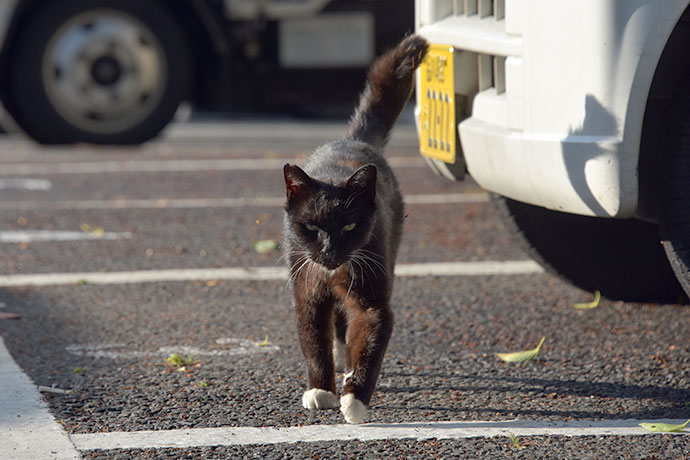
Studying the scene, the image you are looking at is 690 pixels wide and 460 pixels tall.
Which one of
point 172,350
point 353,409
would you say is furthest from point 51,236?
point 353,409

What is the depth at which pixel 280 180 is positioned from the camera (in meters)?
7.50

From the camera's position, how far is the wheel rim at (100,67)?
8.31 meters

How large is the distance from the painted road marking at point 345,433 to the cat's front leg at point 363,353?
2.4 inches

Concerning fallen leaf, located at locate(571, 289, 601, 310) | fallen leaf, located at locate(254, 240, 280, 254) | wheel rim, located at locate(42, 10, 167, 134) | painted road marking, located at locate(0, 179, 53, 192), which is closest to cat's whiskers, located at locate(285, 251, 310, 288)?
fallen leaf, located at locate(571, 289, 601, 310)

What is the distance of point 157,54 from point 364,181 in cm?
567

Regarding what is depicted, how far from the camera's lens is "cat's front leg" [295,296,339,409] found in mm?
3062

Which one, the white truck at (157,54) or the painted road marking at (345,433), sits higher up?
the white truck at (157,54)

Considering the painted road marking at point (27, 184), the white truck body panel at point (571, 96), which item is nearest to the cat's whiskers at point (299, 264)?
the white truck body panel at point (571, 96)

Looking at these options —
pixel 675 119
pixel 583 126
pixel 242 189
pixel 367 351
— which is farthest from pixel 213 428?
pixel 242 189

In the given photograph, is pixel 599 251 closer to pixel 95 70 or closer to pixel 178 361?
pixel 178 361

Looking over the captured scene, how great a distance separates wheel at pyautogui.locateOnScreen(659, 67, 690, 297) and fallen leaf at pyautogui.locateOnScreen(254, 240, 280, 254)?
8.20 ft

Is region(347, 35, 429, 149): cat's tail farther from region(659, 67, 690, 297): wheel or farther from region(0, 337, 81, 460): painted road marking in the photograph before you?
region(0, 337, 81, 460): painted road marking

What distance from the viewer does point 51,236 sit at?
571 cm

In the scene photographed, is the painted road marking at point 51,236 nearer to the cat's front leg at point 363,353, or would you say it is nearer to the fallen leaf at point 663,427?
the cat's front leg at point 363,353
